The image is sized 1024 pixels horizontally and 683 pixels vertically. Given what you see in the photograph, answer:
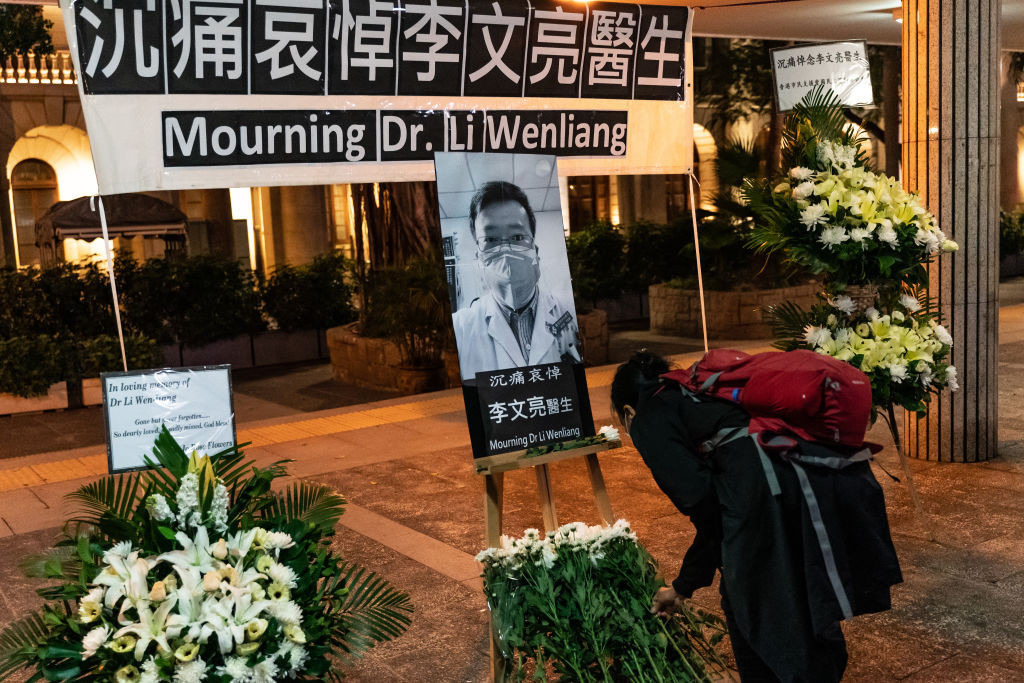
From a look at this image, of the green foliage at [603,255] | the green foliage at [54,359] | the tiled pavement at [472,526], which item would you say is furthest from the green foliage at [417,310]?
the green foliage at [603,255]

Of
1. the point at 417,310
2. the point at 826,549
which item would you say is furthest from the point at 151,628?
the point at 417,310

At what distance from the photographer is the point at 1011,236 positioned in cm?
2238

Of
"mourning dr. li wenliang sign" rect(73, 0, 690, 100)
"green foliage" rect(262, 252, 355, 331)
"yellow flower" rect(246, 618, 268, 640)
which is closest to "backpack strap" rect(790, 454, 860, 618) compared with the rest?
"yellow flower" rect(246, 618, 268, 640)

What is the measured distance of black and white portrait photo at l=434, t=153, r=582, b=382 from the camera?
14.0ft

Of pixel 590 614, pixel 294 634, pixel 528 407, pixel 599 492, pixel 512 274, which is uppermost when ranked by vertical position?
pixel 512 274

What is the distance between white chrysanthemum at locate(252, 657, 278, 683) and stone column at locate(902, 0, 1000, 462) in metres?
5.48

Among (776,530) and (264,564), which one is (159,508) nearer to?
(264,564)

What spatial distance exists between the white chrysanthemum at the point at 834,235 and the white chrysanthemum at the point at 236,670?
3525 millimetres

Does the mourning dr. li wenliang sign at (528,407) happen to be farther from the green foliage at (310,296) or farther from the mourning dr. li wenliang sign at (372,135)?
the green foliage at (310,296)

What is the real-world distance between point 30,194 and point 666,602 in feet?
71.5

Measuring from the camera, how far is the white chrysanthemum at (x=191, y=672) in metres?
2.57

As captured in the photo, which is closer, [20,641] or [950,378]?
[20,641]

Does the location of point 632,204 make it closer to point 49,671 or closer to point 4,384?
point 4,384

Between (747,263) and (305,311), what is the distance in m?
6.78
